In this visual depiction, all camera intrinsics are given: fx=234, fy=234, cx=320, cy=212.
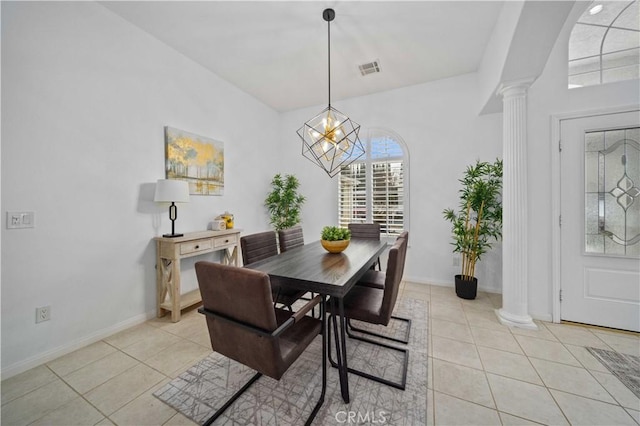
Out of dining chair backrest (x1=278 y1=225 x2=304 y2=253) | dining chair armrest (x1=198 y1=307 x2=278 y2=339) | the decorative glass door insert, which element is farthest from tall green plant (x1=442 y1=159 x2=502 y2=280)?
dining chair armrest (x1=198 y1=307 x2=278 y2=339)

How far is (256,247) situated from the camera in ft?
7.63

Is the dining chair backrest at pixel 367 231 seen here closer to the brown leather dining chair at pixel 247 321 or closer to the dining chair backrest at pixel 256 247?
the dining chair backrest at pixel 256 247

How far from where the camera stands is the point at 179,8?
7.55ft

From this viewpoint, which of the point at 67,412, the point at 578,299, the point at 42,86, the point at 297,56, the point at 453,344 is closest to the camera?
the point at 67,412

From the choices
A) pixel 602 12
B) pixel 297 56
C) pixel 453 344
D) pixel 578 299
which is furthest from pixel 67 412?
pixel 602 12

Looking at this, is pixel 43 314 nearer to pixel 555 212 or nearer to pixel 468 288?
pixel 468 288

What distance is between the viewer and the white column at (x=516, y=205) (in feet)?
8.05

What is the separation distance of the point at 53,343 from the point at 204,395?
1.53 meters

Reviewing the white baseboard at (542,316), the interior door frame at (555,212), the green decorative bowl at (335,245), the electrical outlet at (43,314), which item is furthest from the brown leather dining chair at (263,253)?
the interior door frame at (555,212)

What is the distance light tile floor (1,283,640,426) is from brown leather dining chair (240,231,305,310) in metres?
0.80

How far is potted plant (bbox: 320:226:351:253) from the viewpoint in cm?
224

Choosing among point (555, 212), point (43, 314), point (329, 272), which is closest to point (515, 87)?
point (555, 212)

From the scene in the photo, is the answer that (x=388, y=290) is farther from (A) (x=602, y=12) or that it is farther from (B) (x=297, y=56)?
(A) (x=602, y=12)

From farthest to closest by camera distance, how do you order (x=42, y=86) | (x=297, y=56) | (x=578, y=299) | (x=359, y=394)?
1. (x=297, y=56)
2. (x=578, y=299)
3. (x=42, y=86)
4. (x=359, y=394)
